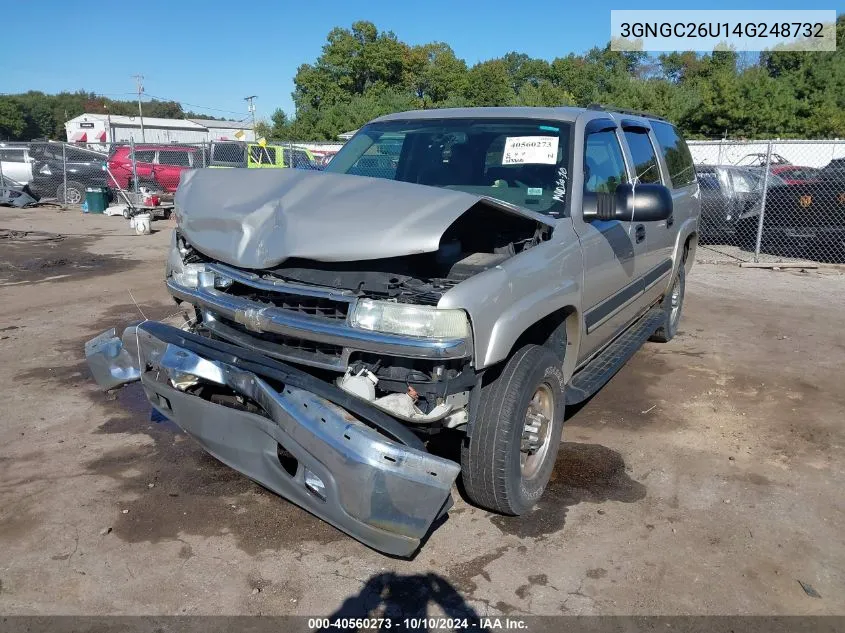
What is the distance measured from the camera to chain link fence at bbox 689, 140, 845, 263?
11.2 m

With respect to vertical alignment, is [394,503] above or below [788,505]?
above

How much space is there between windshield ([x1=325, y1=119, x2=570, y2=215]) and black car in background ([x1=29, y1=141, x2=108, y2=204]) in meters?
18.8

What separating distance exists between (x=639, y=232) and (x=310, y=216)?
2.69 meters

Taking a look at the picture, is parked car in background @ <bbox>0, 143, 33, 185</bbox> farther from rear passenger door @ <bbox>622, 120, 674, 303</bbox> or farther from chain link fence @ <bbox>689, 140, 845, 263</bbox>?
rear passenger door @ <bbox>622, 120, 674, 303</bbox>

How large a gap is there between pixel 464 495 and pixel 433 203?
167cm

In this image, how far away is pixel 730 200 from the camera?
12969 mm

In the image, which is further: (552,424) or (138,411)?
(138,411)

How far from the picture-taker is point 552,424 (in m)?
3.64

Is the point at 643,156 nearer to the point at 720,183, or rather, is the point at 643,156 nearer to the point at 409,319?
the point at 409,319

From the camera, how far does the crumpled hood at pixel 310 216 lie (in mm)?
2869

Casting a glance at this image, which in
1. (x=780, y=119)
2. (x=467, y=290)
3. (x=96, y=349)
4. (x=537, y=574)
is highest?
(x=780, y=119)

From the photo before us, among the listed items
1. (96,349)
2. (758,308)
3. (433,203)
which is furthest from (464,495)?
(758,308)

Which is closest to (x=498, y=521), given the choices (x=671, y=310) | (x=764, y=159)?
(x=671, y=310)

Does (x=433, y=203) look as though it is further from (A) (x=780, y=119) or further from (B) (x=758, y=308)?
(A) (x=780, y=119)
